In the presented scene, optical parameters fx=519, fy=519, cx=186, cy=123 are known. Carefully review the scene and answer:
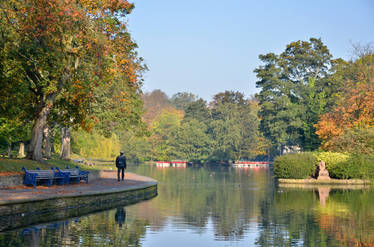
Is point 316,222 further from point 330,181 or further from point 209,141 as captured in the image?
point 209,141

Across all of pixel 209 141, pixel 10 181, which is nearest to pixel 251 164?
pixel 209 141

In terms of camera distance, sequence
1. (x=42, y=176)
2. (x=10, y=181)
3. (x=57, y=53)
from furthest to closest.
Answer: (x=57, y=53), (x=42, y=176), (x=10, y=181)

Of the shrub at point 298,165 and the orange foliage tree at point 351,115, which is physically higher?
the orange foliage tree at point 351,115

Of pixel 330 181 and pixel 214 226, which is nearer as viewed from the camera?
pixel 214 226

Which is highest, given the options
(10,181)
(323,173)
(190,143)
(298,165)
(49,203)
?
(190,143)

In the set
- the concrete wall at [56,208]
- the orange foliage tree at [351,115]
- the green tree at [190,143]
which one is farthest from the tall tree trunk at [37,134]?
the green tree at [190,143]

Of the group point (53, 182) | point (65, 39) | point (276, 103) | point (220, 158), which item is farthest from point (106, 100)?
point (220, 158)

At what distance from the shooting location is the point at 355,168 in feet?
133

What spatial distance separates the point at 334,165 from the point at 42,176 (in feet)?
81.1

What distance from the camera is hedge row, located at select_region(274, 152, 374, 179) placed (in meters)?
40.4

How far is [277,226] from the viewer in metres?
16.9

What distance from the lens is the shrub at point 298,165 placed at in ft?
134

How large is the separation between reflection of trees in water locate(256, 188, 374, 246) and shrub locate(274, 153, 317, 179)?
13389mm

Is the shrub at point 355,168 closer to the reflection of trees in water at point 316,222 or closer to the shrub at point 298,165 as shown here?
the shrub at point 298,165
